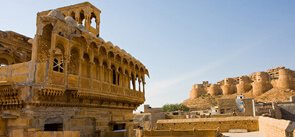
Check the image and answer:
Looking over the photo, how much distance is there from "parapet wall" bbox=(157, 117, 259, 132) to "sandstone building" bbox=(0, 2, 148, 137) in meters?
11.0

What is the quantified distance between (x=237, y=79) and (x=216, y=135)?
73009mm

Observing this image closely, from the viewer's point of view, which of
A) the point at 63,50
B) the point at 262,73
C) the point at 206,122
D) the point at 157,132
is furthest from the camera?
the point at 262,73

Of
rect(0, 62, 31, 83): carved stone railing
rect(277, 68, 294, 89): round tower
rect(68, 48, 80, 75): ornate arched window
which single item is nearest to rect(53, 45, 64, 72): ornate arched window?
rect(68, 48, 80, 75): ornate arched window

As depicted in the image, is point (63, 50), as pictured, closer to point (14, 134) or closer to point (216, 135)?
point (14, 134)

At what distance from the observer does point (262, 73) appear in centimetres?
7556

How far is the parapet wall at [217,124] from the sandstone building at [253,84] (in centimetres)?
4860

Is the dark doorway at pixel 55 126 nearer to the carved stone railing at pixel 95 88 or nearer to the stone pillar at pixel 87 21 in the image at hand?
the carved stone railing at pixel 95 88

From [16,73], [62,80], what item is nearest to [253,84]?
[62,80]

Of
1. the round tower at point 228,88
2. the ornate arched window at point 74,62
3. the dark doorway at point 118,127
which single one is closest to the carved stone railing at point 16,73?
the ornate arched window at point 74,62

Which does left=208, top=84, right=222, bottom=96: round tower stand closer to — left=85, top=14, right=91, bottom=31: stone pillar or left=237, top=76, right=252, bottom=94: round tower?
left=237, top=76, right=252, bottom=94: round tower

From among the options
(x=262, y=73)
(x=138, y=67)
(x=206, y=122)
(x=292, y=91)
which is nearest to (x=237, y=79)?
(x=262, y=73)

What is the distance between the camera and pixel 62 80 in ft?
36.0

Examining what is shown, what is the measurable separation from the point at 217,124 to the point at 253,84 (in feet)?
166

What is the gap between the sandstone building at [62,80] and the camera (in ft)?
33.4
